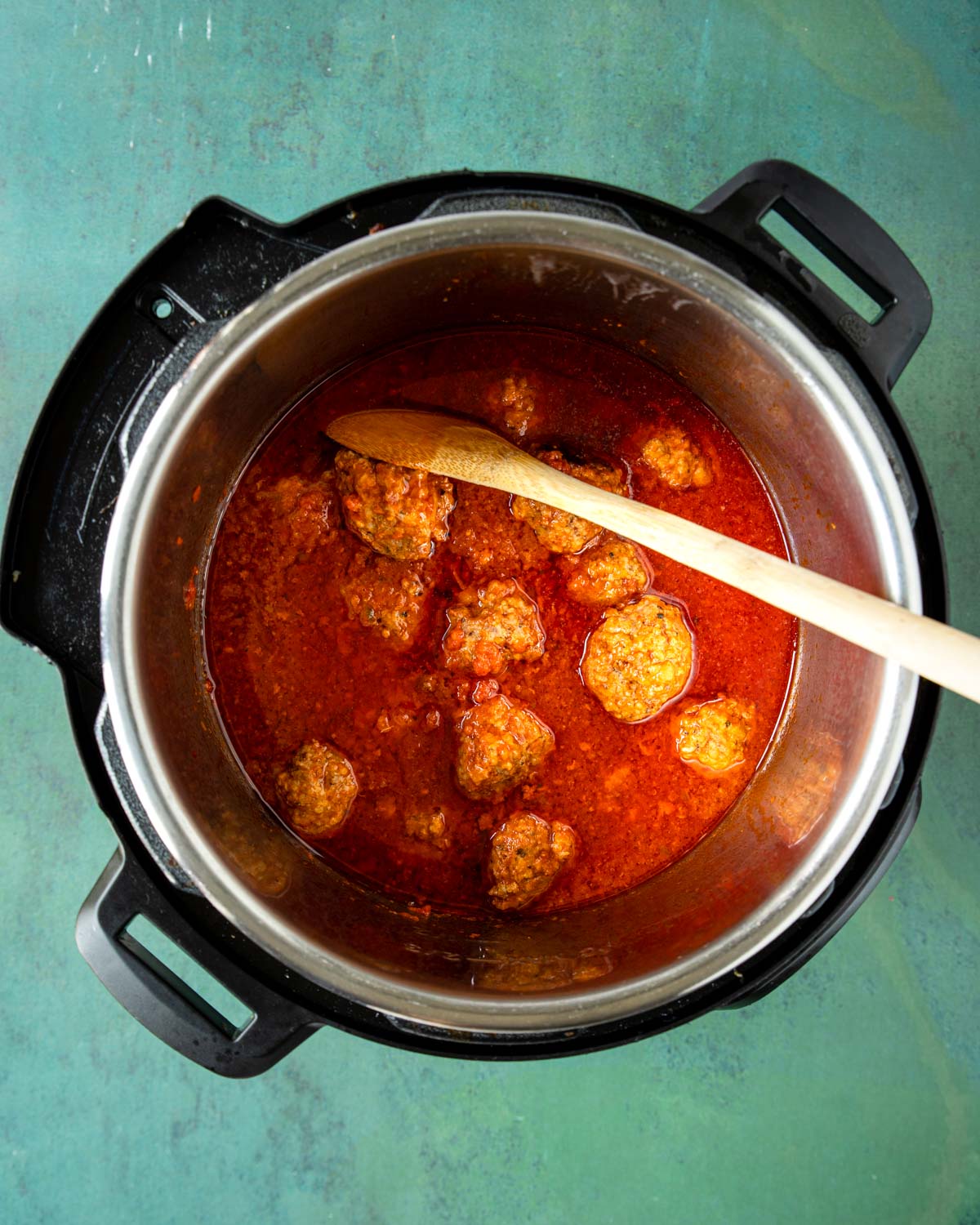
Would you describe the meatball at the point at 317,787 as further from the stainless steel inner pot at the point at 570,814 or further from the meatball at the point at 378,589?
the meatball at the point at 378,589

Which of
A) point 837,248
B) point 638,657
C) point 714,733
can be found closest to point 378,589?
point 638,657

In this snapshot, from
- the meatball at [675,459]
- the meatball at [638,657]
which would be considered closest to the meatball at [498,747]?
the meatball at [638,657]

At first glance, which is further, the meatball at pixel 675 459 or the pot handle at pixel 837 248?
the meatball at pixel 675 459

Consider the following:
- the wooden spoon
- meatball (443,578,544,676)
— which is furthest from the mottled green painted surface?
meatball (443,578,544,676)

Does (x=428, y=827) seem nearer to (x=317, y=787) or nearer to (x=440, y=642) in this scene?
(x=317, y=787)

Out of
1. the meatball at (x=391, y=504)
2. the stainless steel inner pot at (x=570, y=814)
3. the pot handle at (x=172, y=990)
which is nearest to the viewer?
the stainless steel inner pot at (x=570, y=814)

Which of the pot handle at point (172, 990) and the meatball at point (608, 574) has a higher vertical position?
the meatball at point (608, 574)

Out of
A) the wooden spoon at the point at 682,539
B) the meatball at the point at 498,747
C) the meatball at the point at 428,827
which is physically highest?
the wooden spoon at the point at 682,539

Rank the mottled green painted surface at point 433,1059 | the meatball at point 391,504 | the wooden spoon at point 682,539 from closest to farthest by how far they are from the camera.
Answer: the wooden spoon at point 682,539 < the meatball at point 391,504 < the mottled green painted surface at point 433,1059
